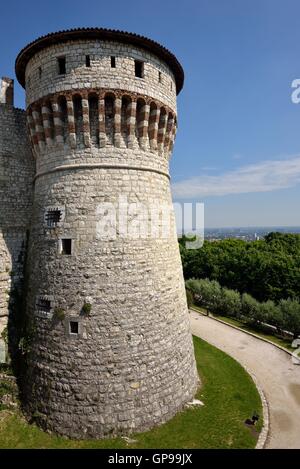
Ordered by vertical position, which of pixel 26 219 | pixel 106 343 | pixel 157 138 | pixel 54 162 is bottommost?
pixel 106 343

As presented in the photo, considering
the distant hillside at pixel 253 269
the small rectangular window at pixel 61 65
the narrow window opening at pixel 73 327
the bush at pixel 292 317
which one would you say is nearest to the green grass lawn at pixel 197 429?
the narrow window opening at pixel 73 327

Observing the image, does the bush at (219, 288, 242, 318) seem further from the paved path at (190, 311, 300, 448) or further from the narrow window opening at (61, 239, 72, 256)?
the narrow window opening at (61, 239, 72, 256)

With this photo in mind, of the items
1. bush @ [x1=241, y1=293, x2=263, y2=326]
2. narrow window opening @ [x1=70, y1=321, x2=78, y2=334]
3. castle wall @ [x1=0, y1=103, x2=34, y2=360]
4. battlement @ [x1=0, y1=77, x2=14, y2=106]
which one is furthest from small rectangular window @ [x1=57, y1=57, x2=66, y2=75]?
bush @ [x1=241, y1=293, x2=263, y2=326]

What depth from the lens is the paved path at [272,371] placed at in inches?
497

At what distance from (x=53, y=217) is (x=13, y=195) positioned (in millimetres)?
3382

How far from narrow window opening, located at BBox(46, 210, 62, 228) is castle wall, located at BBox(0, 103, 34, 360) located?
8.97 ft

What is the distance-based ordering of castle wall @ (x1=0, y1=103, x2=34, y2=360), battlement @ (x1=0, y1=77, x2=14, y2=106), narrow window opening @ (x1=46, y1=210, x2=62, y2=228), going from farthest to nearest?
battlement @ (x1=0, y1=77, x2=14, y2=106) → castle wall @ (x1=0, y1=103, x2=34, y2=360) → narrow window opening @ (x1=46, y1=210, x2=62, y2=228)

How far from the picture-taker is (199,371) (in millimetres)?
17016

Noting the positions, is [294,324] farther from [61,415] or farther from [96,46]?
[96,46]

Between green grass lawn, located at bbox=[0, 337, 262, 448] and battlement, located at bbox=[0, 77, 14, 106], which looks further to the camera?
battlement, located at bbox=[0, 77, 14, 106]

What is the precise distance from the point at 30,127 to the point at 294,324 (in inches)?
851

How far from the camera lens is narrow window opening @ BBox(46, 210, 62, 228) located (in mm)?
13031
